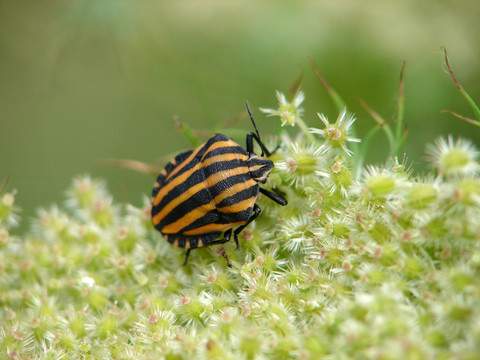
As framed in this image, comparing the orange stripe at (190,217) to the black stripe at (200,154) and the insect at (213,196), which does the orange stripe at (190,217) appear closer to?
the insect at (213,196)

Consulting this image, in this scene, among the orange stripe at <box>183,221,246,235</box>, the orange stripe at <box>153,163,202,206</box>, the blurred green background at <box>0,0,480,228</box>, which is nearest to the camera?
the orange stripe at <box>183,221,246,235</box>

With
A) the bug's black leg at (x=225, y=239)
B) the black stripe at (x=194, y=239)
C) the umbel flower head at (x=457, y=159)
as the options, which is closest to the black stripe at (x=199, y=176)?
the black stripe at (x=194, y=239)

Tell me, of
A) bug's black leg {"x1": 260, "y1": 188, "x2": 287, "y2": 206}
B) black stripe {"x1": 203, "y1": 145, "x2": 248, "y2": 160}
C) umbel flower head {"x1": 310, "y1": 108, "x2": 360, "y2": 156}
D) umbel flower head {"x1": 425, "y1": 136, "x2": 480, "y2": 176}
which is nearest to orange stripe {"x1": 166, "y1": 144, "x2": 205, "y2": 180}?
black stripe {"x1": 203, "y1": 145, "x2": 248, "y2": 160}

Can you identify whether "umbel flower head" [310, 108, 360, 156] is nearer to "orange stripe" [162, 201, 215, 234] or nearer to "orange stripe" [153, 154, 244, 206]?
"orange stripe" [153, 154, 244, 206]

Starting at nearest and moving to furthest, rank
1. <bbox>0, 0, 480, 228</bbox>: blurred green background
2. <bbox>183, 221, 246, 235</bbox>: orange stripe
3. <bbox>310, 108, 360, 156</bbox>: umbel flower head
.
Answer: <bbox>310, 108, 360, 156</bbox>: umbel flower head → <bbox>183, 221, 246, 235</bbox>: orange stripe → <bbox>0, 0, 480, 228</bbox>: blurred green background

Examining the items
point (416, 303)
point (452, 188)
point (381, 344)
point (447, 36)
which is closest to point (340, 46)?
point (447, 36)

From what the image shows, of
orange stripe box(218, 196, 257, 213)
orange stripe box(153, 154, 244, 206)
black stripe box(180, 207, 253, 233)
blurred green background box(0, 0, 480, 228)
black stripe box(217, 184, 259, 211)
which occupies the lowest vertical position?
black stripe box(180, 207, 253, 233)

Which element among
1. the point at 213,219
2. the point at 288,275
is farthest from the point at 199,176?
the point at 288,275

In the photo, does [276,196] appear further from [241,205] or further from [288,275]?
[288,275]
